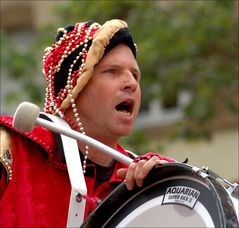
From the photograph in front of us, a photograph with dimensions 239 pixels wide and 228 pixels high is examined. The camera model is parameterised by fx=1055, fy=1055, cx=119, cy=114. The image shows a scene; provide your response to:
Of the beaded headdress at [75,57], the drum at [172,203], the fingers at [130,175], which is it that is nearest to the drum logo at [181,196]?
the drum at [172,203]

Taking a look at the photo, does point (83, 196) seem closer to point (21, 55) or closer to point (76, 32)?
point (76, 32)

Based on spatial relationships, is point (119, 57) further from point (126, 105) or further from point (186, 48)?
point (186, 48)

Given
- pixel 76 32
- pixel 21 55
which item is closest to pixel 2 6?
pixel 21 55

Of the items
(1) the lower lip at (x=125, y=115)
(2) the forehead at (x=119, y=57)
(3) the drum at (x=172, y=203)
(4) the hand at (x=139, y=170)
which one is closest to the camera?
(3) the drum at (x=172, y=203)

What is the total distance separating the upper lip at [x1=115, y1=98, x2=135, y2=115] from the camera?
3635 mm

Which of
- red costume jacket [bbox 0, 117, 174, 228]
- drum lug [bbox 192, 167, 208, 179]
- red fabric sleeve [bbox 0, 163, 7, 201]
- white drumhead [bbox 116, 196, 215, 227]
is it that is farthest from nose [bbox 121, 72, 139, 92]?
drum lug [bbox 192, 167, 208, 179]

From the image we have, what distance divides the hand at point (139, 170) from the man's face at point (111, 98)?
0.51 metres

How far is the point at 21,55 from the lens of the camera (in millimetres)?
9812

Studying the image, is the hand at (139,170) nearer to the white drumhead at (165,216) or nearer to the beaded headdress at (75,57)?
the white drumhead at (165,216)

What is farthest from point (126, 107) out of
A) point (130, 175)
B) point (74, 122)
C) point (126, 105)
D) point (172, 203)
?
point (172, 203)

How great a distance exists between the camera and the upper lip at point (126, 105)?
3635 millimetres

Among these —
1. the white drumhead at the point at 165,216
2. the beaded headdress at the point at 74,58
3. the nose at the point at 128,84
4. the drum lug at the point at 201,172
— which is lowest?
the white drumhead at the point at 165,216

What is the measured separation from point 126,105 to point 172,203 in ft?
2.45

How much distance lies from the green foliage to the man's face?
474 cm
